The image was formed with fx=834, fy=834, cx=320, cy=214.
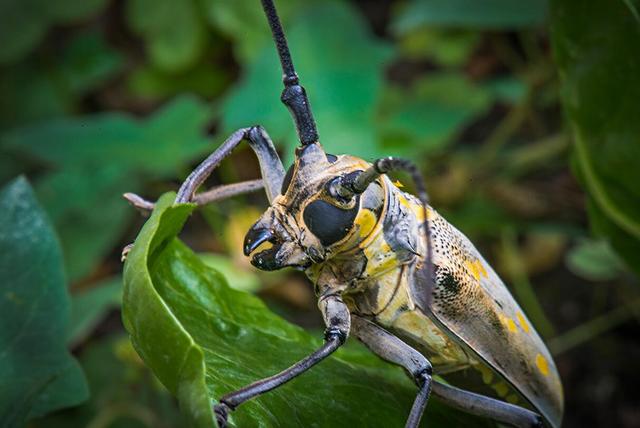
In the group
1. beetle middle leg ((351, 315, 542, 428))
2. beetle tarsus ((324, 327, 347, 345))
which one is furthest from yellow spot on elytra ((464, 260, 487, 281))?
beetle tarsus ((324, 327, 347, 345))

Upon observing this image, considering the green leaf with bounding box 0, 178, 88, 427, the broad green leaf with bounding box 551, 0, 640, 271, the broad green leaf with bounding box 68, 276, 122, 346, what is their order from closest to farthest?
the green leaf with bounding box 0, 178, 88, 427, the broad green leaf with bounding box 551, 0, 640, 271, the broad green leaf with bounding box 68, 276, 122, 346

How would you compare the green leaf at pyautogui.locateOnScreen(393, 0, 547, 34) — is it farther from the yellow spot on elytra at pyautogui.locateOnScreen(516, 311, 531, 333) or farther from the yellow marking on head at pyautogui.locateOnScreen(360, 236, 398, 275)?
the yellow marking on head at pyautogui.locateOnScreen(360, 236, 398, 275)

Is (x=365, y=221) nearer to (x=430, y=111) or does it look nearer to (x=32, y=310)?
(x=32, y=310)

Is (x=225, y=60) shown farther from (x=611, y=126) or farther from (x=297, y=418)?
(x=297, y=418)

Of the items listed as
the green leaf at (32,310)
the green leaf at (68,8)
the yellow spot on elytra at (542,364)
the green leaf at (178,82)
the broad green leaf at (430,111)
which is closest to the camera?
the green leaf at (32,310)

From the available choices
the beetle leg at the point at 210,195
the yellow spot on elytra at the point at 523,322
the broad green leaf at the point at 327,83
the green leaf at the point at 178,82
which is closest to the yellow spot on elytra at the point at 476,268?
the yellow spot on elytra at the point at 523,322

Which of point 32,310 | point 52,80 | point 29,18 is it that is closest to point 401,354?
point 32,310

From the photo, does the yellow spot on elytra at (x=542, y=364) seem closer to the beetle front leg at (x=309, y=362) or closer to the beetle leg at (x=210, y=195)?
the beetle front leg at (x=309, y=362)
